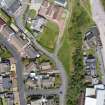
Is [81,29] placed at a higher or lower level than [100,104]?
higher

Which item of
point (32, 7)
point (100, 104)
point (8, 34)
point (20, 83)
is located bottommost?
point (100, 104)

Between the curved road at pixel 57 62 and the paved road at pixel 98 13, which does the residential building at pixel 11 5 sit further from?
the paved road at pixel 98 13

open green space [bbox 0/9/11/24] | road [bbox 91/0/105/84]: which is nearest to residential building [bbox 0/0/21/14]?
open green space [bbox 0/9/11/24]

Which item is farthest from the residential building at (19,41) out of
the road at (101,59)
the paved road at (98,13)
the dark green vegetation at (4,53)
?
the paved road at (98,13)

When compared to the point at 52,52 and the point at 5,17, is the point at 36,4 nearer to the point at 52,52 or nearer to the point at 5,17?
the point at 5,17

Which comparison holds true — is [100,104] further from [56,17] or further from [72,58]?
[56,17]

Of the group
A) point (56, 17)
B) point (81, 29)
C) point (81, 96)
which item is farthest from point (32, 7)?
point (81, 96)
